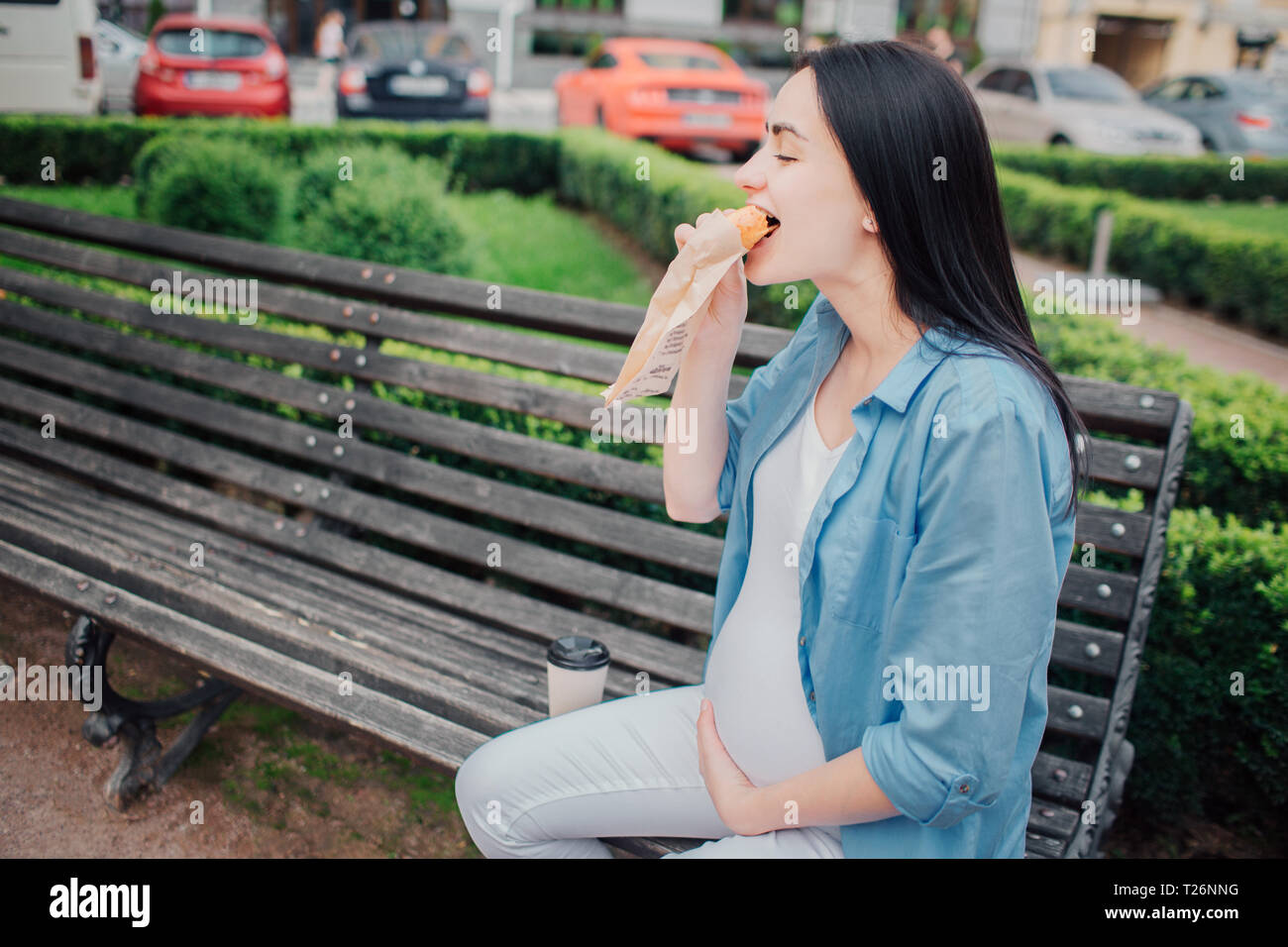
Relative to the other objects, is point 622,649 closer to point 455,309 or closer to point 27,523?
point 455,309

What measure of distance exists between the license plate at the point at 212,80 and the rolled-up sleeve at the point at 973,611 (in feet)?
40.7

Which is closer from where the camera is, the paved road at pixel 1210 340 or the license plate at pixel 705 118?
the paved road at pixel 1210 340

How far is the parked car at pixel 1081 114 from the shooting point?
47.0ft

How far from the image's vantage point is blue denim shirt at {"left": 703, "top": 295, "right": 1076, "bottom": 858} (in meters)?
1.44

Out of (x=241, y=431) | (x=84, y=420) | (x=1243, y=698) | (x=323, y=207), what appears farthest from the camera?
(x=323, y=207)

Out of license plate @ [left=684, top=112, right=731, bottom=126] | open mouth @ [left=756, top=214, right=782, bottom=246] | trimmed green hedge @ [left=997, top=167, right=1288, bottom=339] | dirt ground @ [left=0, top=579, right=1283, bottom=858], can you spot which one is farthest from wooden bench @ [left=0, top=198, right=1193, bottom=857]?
license plate @ [left=684, top=112, right=731, bottom=126]

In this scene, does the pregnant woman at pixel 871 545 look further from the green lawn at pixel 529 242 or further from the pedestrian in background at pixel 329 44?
the pedestrian in background at pixel 329 44

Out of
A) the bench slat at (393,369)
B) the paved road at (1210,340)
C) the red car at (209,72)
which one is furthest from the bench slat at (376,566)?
the red car at (209,72)

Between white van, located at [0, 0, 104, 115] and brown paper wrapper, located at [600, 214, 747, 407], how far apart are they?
11482 millimetres

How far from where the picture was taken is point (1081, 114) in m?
14.5

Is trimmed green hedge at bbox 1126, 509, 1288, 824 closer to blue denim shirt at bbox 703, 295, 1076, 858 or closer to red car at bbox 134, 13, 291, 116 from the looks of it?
blue denim shirt at bbox 703, 295, 1076, 858

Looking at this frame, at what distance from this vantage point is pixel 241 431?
11.0ft
